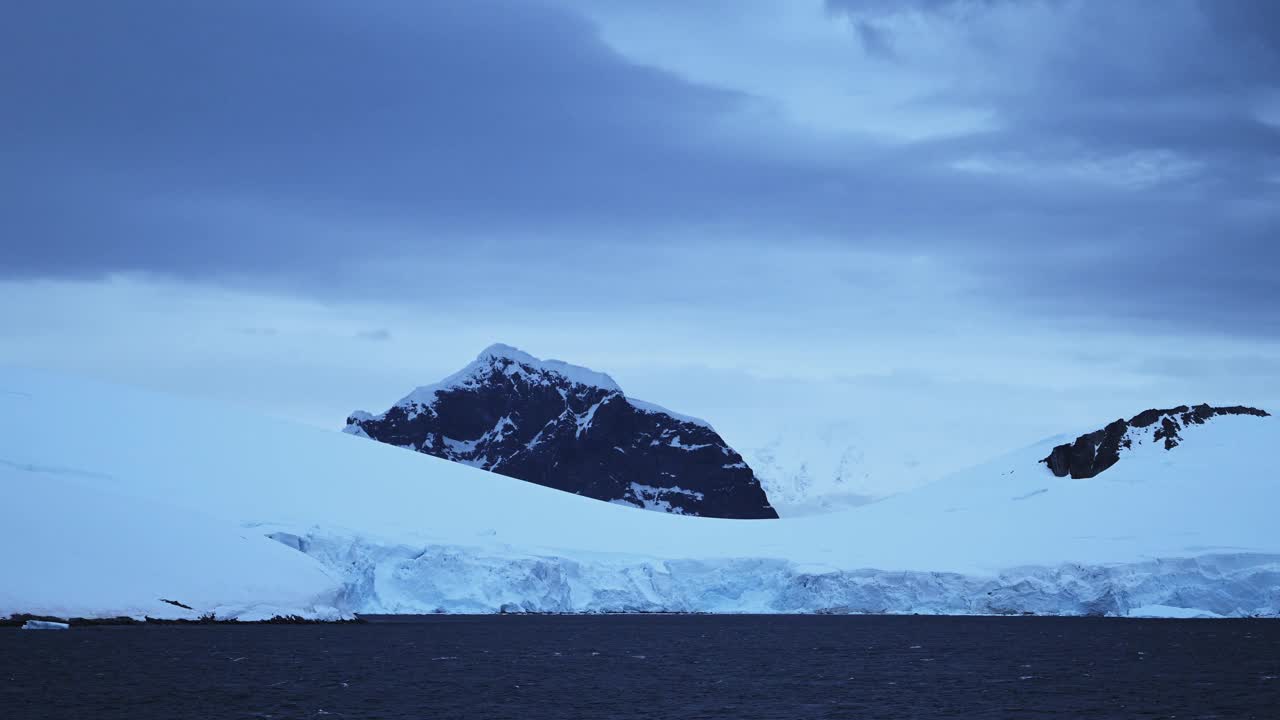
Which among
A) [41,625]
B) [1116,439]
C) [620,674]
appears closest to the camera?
[620,674]

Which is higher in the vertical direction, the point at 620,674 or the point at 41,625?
the point at 41,625

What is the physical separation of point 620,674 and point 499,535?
136 feet

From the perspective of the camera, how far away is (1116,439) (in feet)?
347

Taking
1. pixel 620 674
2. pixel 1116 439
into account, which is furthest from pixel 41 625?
pixel 1116 439

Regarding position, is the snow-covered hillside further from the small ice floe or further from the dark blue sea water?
the dark blue sea water

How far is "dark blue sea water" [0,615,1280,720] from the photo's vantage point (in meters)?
32.4

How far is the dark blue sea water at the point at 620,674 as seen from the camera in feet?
106

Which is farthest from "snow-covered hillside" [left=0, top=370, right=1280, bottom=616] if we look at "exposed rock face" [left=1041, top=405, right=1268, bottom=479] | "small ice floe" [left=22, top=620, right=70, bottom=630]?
"exposed rock face" [left=1041, top=405, right=1268, bottom=479]

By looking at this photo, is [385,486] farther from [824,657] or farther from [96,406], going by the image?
[824,657]

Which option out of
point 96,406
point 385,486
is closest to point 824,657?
point 385,486

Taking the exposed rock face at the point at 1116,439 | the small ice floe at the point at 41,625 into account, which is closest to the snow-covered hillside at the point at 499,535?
the small ice floe at the point at 41,625

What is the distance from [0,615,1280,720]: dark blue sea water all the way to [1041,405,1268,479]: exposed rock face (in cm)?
3922

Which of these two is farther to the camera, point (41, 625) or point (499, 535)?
point (499, 535)

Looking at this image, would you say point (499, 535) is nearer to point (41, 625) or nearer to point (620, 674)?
point (41, 625)
